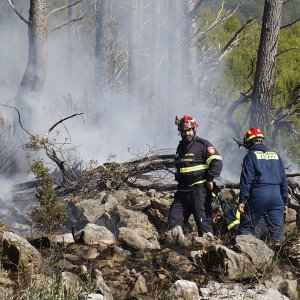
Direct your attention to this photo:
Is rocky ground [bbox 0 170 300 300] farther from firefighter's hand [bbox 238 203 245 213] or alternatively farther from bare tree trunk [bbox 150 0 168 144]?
bare tree trunk [bbox 150 0 168 144]

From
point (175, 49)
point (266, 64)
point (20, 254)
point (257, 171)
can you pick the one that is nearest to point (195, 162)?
point (257, 171)

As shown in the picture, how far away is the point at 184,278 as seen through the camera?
5801mm

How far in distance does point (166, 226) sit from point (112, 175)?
1745 mm

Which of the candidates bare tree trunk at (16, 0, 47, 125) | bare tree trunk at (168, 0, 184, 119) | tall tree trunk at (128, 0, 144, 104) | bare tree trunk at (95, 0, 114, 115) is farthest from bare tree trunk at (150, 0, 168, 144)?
bare tree trunk at (16, 0, 47, 125)

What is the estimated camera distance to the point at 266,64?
11695 mm

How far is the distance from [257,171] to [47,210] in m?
2.61

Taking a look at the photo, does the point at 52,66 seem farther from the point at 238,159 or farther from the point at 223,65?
the point at 238,159

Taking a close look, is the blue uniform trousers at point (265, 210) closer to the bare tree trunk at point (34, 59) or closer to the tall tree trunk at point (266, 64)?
the tall tree trunk at point (266, 64)

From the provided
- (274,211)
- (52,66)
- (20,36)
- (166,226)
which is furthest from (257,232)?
(20,36)

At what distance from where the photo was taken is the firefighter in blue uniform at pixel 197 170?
290 inches

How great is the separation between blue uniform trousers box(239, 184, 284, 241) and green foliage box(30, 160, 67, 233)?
224 cm

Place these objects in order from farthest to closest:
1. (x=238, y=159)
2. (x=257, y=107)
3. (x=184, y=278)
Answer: (x=238, y=159)
(x=257, y=107)
(x=184, y=278)

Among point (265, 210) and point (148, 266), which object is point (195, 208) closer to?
point (265, 210)

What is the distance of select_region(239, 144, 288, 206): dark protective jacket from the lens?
7105 millimetres
